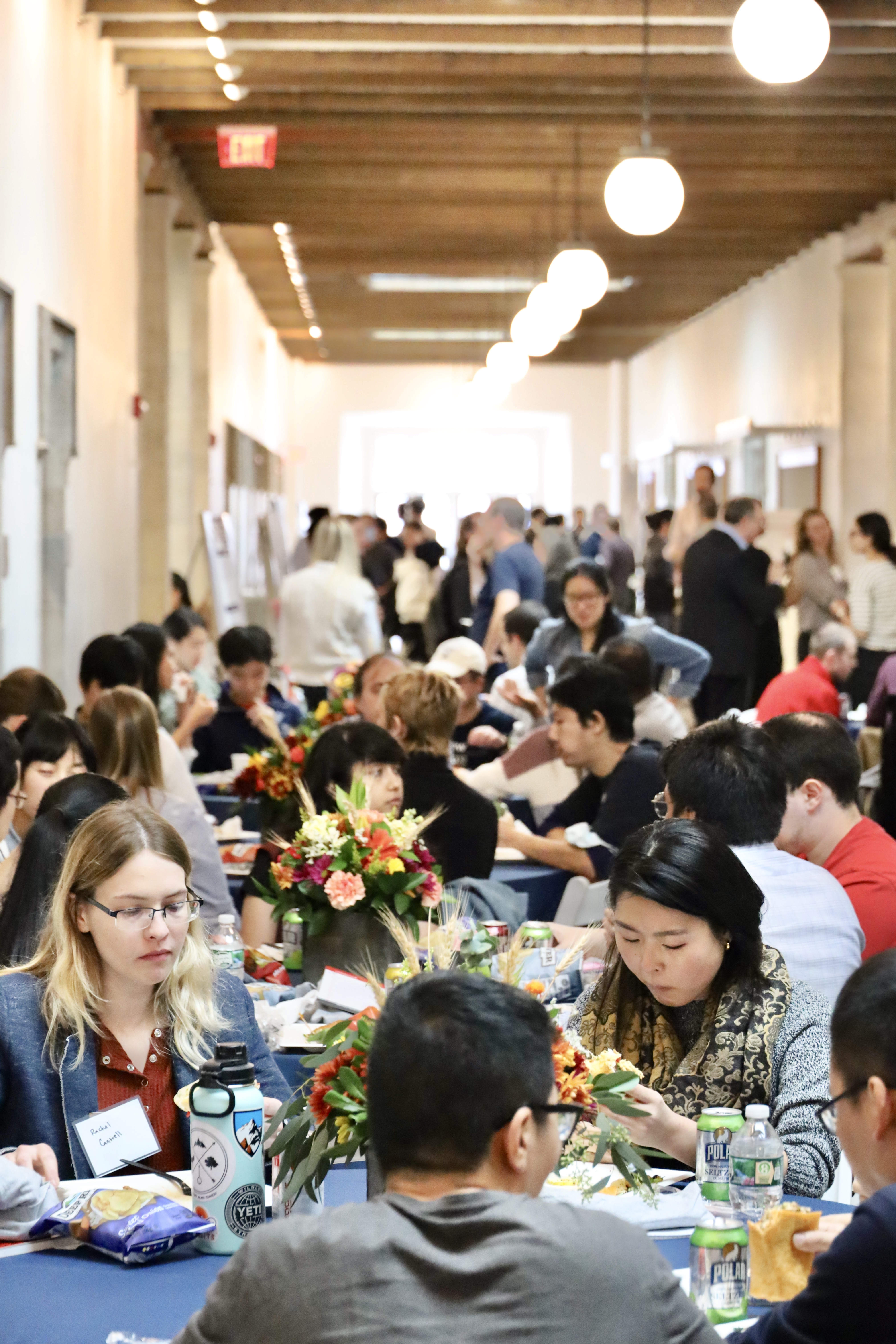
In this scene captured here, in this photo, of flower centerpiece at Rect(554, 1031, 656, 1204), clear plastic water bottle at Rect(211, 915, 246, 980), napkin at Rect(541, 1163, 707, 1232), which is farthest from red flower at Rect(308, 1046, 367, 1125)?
clear plastic water bottle at Rect(211, 915, 246, 980)

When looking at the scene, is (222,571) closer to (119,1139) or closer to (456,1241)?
(119,1139)

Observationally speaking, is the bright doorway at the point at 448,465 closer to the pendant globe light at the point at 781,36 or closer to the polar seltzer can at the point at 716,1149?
the pendant globe light at the point at 781,36

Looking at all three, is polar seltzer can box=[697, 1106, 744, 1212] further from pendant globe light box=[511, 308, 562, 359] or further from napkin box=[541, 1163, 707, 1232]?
pendant globe light box=[511, 308, 562, 359]

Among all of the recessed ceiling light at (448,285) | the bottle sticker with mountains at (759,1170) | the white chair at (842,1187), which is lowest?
the white chair at (842,1187)

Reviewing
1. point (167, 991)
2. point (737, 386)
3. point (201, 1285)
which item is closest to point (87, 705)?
point (167, 991)

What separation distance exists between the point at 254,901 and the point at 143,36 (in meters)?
6.51

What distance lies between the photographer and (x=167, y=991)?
2.82 meters

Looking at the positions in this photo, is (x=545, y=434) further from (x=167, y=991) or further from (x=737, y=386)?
(x=167, y=991)

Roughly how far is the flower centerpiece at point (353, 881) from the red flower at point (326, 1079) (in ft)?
5.34

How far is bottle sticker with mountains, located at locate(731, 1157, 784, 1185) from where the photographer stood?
2.36 metres

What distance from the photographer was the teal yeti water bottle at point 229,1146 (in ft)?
7.52

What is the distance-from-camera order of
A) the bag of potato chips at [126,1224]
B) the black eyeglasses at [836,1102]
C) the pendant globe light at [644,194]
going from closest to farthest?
the black eyeglasses at [836,1102]
the bag of potato chips at [126,1224]
the pendant globe light at [644,194]

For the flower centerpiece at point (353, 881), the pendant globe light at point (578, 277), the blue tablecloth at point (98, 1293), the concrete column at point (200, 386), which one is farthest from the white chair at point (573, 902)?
the concrete column at point (200, 386)

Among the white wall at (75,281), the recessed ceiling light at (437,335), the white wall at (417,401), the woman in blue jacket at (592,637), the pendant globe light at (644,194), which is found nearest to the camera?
the pendant globe light at (644,194)
